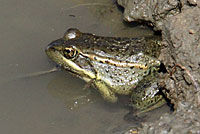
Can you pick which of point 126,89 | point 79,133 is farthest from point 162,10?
point 79,133

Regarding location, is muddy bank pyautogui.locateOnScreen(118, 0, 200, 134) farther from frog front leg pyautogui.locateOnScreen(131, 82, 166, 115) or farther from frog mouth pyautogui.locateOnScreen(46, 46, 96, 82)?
frog mouth pyautogui.locateOnScreen(46, 46, 96, 82)

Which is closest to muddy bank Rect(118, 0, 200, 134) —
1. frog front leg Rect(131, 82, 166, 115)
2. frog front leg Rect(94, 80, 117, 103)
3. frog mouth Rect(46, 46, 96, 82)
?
frog front leg Rect(131, 82, 166, 115)

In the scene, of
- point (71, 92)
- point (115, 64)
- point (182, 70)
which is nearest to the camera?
point (182, 70)

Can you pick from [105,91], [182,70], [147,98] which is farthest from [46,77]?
[182,70]

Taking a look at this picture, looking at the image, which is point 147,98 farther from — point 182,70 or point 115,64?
point 182,70

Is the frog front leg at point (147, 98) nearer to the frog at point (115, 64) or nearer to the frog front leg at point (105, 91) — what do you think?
the frog at point (115, 64)

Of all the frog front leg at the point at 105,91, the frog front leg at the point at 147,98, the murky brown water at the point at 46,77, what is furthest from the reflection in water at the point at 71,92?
the frog front leg at the point at 147,98
